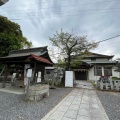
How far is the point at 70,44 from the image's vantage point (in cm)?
1144

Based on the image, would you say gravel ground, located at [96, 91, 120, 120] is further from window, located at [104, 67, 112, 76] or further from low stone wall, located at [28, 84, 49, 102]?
window, located at [104, 67, 112, 76]

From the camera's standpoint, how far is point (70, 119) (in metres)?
3.17

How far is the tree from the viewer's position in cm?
1126

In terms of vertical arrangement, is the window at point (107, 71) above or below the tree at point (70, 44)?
below

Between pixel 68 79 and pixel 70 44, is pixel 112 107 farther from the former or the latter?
pixel 70 44

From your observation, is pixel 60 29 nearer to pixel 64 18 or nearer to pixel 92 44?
pixel 64 18

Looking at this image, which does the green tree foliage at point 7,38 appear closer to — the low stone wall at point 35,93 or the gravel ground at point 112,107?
the low stone wall at point 35,93

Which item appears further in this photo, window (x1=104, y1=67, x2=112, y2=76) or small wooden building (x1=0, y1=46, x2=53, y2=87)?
window (x1=104, y1=67, x2=112, y2=76)

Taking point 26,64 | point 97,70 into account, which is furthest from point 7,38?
point 97,70

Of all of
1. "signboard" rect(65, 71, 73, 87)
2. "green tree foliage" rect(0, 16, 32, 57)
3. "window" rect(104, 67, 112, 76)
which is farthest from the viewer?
Result: "window" rect(104, 67, 112, 76)

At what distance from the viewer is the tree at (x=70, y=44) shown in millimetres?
11258

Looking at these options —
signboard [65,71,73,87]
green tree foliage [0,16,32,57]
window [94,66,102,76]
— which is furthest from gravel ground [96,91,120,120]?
window [94,66,102,76]

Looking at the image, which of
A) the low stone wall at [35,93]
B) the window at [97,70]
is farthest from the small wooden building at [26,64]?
the window at [97,70]

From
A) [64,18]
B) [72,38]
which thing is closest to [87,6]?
[64,18]
